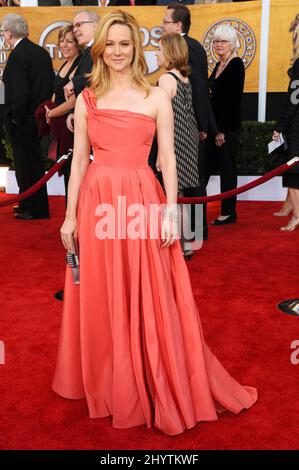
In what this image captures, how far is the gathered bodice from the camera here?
243cm

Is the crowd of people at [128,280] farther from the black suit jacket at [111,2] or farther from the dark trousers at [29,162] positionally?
the black suit jacket at [111,2]

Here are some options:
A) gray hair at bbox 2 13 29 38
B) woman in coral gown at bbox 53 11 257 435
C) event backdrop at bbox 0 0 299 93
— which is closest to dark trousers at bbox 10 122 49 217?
gray hair at bbox 2 13 29 38

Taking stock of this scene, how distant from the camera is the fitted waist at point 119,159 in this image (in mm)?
2504

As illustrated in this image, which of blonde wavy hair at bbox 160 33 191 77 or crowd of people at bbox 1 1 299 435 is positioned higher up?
blonde wavy hair at bbox 160 33 191 77

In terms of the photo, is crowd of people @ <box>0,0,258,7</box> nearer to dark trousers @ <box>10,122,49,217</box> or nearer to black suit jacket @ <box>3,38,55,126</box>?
black suit jacket @ <box>3,38,55,126</box>

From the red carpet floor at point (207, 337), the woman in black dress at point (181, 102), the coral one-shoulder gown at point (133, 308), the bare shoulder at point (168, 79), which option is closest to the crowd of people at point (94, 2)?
the red carpet floor at point (207, 337)

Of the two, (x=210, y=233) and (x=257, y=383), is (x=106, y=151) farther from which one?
(x=210, y=233)

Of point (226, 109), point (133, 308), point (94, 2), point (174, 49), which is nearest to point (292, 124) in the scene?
point (226, 109)

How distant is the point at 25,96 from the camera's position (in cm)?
610

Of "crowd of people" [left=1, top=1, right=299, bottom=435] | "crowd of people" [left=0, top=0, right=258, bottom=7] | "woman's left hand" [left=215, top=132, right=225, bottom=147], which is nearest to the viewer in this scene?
"crowd of people" [left=1, top=1, right=299, bottom=435]

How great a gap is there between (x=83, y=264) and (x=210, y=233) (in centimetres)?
338

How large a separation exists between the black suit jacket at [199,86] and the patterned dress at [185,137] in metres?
0.21

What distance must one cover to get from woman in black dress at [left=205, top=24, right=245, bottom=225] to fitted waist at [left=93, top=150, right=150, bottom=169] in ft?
11.4

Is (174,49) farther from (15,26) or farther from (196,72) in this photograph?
(15,26)
